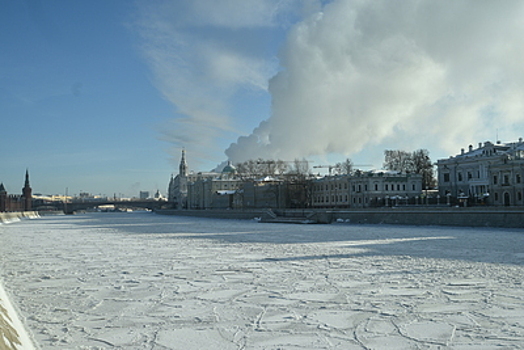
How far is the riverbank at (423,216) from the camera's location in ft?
103

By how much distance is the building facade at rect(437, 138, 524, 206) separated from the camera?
53.7 metres

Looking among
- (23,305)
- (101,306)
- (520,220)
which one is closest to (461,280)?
(101,306)

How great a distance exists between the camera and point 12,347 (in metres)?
5.27

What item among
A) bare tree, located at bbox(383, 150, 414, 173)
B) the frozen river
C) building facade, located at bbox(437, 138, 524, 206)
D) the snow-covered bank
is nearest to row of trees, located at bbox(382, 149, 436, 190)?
bare tree, located at bbox(383, 150, 414, 173)

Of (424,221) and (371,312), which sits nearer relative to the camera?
(371,312)

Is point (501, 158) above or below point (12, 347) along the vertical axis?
above

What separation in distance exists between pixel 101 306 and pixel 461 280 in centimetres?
724

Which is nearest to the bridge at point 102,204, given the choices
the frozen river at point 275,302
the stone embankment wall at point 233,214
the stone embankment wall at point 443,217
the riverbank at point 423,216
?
the stone embankment wall at point 233,214

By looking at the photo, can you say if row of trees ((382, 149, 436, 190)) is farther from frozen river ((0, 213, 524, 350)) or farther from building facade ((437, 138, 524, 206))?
frozen river ((0, 213, 524, 350))

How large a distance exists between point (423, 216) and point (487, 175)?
29.4 metres

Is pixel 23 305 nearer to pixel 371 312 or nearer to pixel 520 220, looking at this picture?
pixel 371 312

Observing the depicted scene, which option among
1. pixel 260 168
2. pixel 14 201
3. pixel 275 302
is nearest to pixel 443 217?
pixel 275 302

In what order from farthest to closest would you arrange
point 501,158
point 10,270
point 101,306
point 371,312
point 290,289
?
1. point 501,158
2. point 10,270
3. point 290,289
4. point 101,306
5. point 371,312

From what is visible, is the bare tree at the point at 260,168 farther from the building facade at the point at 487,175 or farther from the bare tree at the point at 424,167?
the building facade at the point at 487,175
